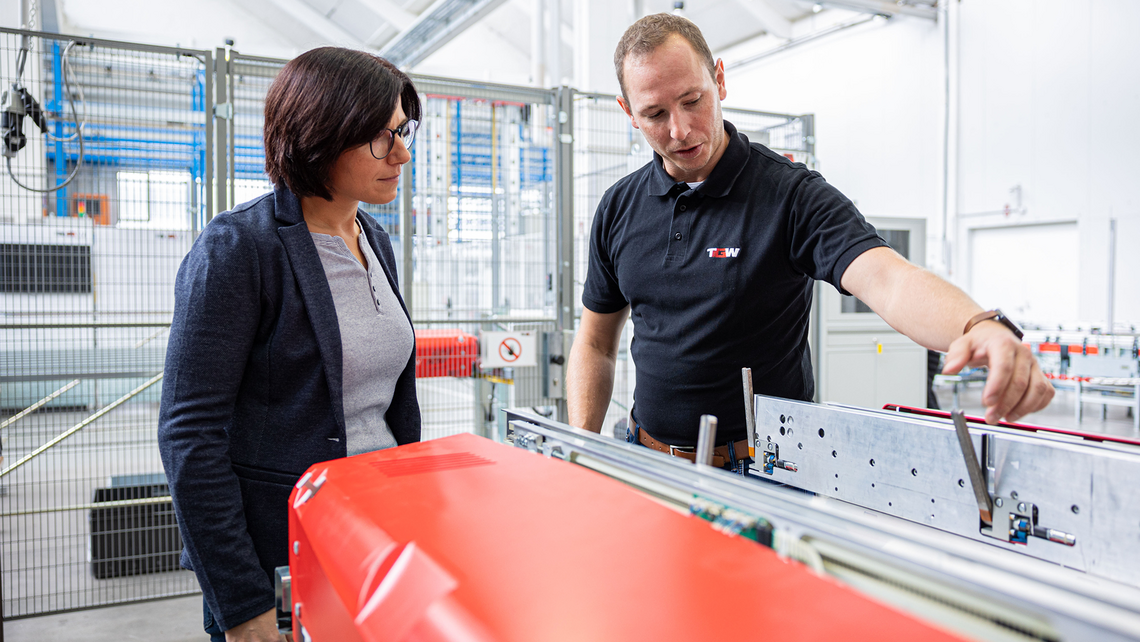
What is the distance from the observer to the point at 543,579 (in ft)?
1.78

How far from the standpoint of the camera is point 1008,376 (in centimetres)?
80

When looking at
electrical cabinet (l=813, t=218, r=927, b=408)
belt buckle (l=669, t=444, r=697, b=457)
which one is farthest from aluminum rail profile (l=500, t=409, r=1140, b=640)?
electrical cabinet (l=813, t=218, r=927, b=408)

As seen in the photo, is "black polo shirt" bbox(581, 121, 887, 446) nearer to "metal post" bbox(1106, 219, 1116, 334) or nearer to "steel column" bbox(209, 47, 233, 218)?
"steel column" bbox(209, 47, 233, 218)

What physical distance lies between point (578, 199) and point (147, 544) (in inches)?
109

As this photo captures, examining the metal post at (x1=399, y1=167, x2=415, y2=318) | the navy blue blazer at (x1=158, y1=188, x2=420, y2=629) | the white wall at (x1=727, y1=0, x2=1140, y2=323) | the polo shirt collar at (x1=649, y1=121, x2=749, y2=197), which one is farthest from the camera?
the white wall at (x1=727, y1=0, x2=1140, y2=323)

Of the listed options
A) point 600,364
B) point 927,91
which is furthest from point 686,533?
point 927,91

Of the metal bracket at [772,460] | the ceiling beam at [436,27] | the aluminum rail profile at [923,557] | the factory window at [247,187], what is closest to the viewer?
the aluminum rail profile at [923,557]

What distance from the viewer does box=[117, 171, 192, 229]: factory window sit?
3197mm

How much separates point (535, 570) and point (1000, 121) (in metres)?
10.7

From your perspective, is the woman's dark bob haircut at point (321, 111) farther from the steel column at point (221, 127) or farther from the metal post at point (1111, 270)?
the metal post at point (1111, 270)

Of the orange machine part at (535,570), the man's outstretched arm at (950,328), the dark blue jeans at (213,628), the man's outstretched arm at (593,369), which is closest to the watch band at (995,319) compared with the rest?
the man's outstretched arm at (950,328)

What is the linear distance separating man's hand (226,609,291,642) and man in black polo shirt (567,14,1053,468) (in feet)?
2.83

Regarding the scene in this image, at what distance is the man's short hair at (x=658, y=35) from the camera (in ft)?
4.85

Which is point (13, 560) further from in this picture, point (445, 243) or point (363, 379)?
point (363, 379)
